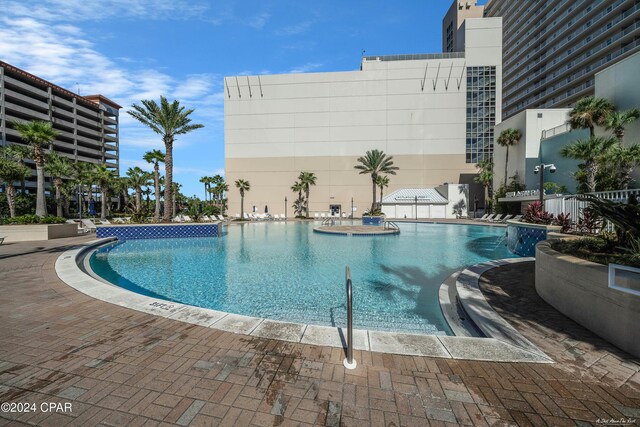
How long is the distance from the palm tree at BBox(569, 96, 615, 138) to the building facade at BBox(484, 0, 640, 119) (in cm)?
2565

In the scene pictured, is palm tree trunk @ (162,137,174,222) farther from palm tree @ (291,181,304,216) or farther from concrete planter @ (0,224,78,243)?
palm tree @ (291,181,304,216)

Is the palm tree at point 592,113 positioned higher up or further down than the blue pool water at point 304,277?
higher up

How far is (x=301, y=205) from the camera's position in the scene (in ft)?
149

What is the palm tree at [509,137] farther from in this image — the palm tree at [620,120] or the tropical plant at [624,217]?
the tropical plant at [624,217]

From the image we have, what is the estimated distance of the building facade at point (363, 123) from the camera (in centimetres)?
4209

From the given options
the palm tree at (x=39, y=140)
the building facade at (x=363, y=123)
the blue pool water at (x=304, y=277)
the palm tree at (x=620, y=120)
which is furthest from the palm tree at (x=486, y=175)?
the palm tree at (x=39, y=140)

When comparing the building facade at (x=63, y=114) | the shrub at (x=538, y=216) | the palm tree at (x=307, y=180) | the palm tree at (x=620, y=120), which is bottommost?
the shrub at (x=538, y=216)

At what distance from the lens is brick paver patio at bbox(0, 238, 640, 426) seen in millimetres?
2275

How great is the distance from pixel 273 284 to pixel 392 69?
44862mm

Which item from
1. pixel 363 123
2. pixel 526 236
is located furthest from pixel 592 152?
pixel 363 123

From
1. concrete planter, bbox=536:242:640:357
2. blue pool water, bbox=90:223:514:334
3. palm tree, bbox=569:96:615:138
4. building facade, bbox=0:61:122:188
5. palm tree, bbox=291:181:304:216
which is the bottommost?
blue pool water, bbox=90:223:514:334

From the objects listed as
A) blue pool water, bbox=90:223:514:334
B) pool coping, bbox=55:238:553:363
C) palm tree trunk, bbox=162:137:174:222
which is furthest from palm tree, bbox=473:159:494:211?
pool coping, bbox=55:238:553:363

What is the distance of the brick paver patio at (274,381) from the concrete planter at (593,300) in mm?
197

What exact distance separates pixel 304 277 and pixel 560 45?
214 feet
